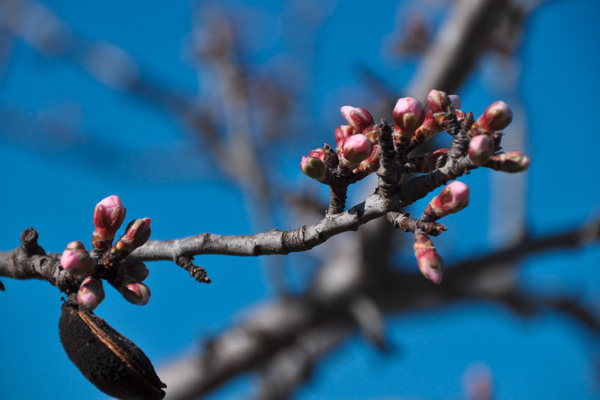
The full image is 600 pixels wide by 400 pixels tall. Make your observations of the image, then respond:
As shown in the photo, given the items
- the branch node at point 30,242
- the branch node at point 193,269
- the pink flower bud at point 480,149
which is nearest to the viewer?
the pink flower bud at point 480,149

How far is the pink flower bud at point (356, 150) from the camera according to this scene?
4.20 ft

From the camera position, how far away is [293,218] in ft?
22.7

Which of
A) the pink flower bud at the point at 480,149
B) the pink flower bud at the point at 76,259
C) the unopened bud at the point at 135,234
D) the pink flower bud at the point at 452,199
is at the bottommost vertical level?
the pink flower bud at the point at 76,259

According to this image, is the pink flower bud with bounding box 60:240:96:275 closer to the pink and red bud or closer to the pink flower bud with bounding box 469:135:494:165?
the pink and red bud

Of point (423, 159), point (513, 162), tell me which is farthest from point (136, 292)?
point (513, 162)

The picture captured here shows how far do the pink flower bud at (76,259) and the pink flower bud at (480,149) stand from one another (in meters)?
0.94

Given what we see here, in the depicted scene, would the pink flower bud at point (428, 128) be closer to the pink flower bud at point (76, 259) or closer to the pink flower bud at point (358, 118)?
the pink flower bud at point (358, 118)

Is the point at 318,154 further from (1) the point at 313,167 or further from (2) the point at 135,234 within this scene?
(2) the point at 135,234

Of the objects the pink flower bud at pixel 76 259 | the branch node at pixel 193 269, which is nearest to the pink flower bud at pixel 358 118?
the branch node at pixel 193 269

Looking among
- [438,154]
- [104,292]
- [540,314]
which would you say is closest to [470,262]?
[540,314]

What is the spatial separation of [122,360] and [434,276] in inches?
29.8

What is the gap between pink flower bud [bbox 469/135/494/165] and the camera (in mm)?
1154

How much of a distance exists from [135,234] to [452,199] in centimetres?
77

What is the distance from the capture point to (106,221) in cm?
141
